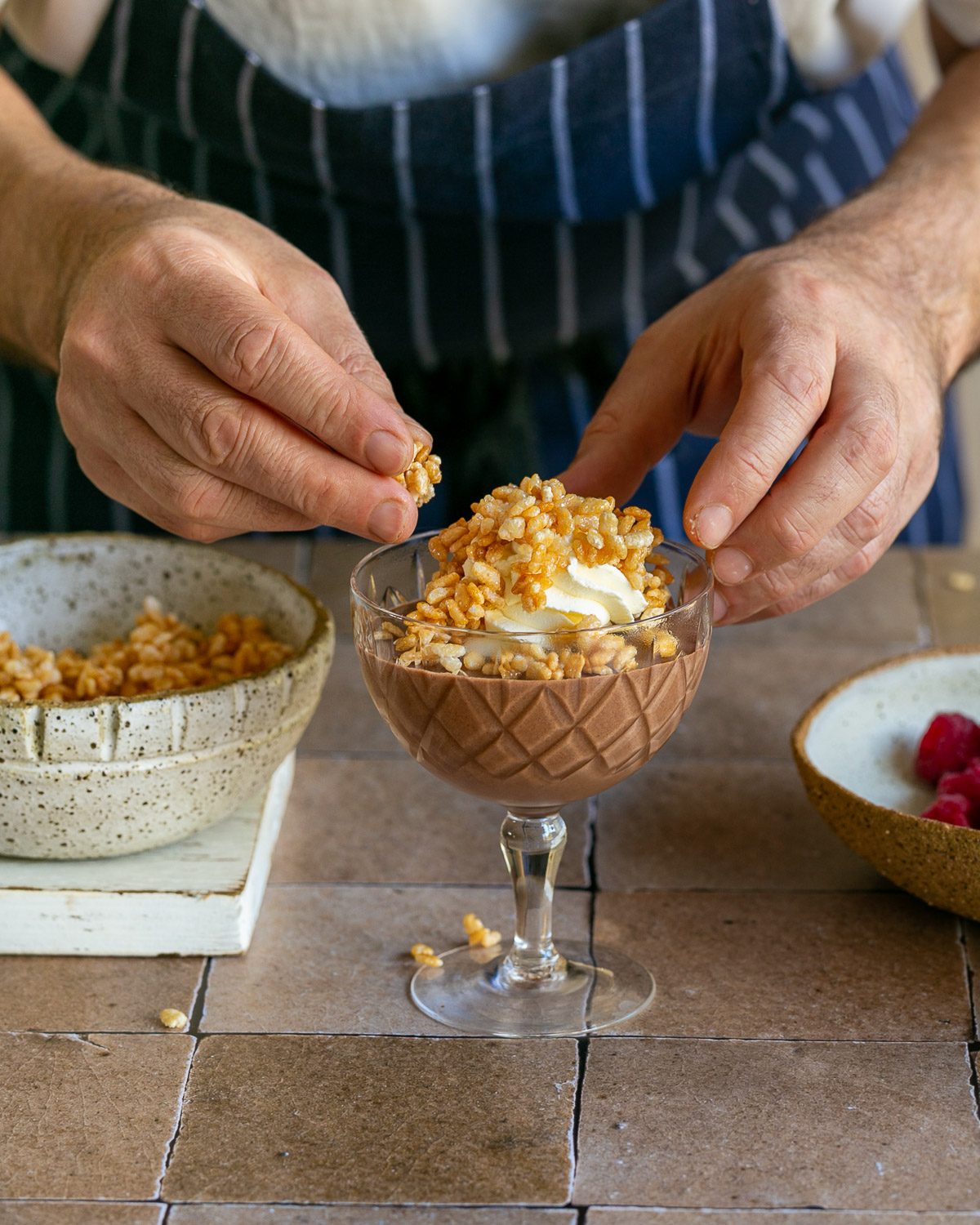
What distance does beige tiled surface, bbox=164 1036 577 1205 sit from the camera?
854 mm

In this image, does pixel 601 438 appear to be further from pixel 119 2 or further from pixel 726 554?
pixel 119 2

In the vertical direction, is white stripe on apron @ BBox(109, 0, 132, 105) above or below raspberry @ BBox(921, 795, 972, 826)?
above

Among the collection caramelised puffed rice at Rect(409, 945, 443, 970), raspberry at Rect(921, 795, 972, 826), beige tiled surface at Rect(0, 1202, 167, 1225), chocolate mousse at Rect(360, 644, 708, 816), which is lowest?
caramelised puffed rice at Rect(409, 945, 443, 970)

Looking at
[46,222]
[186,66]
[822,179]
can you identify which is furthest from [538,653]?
[822,179]

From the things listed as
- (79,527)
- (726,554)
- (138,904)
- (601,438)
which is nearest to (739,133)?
(601,438)

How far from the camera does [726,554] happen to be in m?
1.02

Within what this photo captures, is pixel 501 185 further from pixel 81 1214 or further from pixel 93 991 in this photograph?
pixel 81 1214

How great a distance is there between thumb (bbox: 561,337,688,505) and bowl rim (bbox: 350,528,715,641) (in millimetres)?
119

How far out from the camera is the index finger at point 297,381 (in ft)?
2.99

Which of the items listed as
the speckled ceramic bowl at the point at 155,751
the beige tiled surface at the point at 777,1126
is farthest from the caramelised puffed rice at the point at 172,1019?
the beige tiled surface at the point at 777,1126

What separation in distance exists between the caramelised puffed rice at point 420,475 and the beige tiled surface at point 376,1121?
365mm

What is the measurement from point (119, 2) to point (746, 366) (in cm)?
89

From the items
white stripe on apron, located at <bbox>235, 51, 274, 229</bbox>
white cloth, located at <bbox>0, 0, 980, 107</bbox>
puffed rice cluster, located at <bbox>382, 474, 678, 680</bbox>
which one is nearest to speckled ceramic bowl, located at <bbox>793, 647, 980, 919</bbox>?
puffed rice cluster, located at <bbox>382, 474, 678, 680</bbox>

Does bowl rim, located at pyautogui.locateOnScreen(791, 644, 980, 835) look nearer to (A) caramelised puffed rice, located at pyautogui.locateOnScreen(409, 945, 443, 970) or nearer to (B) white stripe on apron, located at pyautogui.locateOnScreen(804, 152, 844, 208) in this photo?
(A) caramelised puffed rice, located at pyautogui.locateOnScreen(409, 945, 443, 970)
